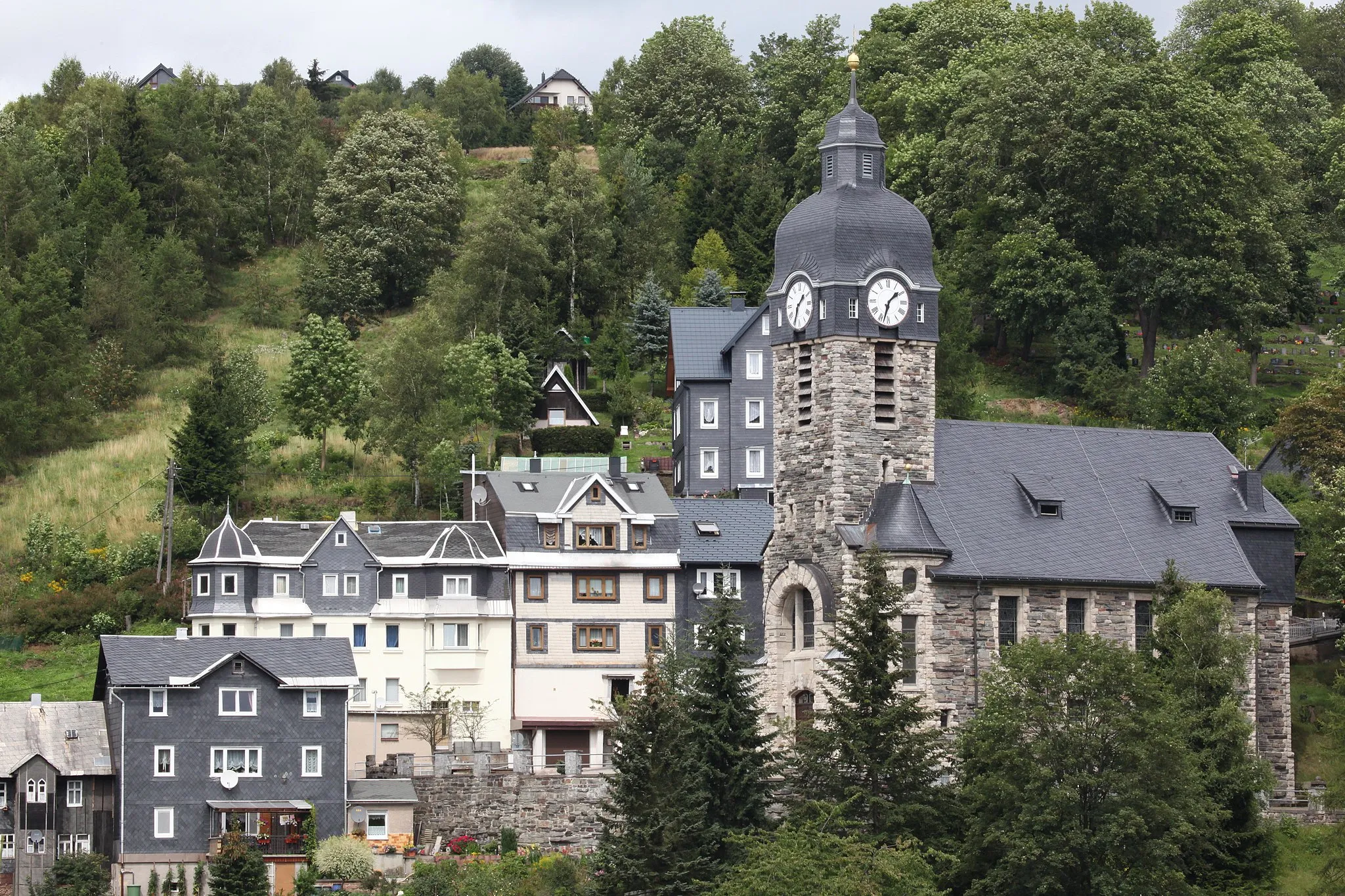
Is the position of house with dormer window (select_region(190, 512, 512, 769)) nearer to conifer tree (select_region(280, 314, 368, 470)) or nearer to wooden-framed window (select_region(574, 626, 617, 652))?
wooden-framed window (select_region(574, 626, 617, 652))

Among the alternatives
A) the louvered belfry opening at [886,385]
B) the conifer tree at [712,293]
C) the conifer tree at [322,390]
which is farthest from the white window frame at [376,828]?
the conifer tree at [712,293]

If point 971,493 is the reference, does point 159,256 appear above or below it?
above

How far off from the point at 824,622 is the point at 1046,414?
3596 cm

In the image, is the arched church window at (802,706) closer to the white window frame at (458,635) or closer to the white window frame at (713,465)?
the white window frame at (458,635)

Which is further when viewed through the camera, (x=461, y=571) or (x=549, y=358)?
(x=549, y=358)

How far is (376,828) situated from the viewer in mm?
66375

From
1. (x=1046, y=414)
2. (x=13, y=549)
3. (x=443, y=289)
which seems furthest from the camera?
(x=443, y=289)

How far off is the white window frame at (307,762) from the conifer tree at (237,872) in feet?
12.6

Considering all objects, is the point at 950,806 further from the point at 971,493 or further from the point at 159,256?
the point at 159,256

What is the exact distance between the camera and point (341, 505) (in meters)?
91.9

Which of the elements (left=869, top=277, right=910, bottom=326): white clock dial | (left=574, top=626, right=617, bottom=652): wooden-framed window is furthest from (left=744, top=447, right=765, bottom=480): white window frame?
(left=869, top=277, right=910, bottom=326): white clock dial

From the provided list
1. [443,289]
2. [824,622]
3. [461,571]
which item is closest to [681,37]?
[443,289]

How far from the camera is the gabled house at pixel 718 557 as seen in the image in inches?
3140

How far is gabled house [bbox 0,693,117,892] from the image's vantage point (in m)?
64.8
